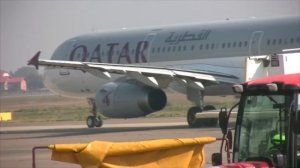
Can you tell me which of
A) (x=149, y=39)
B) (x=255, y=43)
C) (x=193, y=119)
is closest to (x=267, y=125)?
(x=255, y=43)

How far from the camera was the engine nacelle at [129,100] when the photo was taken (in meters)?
32.9

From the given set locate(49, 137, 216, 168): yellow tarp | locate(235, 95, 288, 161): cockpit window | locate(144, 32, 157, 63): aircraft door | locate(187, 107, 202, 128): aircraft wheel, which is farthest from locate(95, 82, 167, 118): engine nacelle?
locate(235, 95, 288, 161): cockpit window

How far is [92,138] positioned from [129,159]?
649 inches

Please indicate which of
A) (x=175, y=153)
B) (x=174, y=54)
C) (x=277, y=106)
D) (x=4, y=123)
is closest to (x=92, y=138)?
(x=174, y=54)

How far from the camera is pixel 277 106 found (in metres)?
10.5

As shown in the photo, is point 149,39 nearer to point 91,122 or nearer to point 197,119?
point 91,122

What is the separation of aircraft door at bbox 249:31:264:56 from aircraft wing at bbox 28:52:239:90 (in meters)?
1.46

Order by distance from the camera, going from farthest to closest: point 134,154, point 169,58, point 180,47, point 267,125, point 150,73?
point 169,58, point 180,47, point 150,73, point 134,154, point 267,125

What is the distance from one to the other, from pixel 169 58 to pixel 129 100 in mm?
3300

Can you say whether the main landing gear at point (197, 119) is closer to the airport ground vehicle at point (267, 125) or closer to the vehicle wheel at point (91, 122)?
the vehicle wheel at point (91, 122)

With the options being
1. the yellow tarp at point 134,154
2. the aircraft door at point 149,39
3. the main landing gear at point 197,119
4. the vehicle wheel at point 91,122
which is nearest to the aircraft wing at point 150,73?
the main landing gear at point 197,119

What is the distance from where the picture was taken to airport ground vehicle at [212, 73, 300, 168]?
10070mm

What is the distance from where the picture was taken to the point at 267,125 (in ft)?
35.1

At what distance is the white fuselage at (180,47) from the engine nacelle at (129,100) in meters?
2.19
